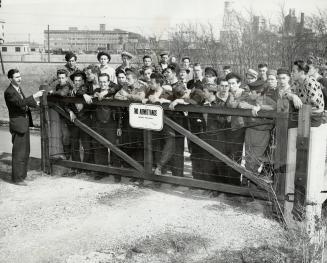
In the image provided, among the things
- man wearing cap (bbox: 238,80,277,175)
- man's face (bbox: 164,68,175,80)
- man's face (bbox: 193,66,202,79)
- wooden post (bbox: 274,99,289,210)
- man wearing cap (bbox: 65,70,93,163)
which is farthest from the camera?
man's face (bbox: 193,66,202,79)

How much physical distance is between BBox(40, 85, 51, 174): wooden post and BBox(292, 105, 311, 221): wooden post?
4530 millimetres

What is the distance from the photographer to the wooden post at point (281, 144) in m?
5.72

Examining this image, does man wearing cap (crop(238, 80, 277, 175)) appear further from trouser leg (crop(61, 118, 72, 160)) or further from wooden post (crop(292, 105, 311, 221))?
trouser leg (crop(61, 118, 72, 160))

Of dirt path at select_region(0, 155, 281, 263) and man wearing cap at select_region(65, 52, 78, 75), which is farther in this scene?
man wearing cap at select_region(65, 52, 78, 75)

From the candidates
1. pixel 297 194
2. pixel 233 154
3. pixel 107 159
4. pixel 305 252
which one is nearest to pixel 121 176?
pixel 107 159

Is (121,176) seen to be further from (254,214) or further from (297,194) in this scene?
(297,194)

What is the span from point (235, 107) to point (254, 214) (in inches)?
60.8

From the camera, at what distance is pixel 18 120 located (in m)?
7.54

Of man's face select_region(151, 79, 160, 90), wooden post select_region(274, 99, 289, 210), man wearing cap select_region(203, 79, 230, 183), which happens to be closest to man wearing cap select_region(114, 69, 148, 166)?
man's face select_region(151, 79, 160, 90)

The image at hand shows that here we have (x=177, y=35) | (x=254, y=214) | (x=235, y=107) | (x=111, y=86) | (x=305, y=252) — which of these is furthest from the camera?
(x=177, y=35)

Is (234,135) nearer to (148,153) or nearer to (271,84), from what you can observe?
(271,84)

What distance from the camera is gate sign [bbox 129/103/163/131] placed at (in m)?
6.77

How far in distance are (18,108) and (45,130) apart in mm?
745

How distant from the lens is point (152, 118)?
684cm
